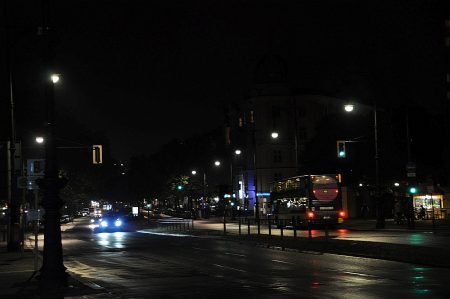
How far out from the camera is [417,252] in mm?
25109

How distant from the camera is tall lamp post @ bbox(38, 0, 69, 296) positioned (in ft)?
52.5

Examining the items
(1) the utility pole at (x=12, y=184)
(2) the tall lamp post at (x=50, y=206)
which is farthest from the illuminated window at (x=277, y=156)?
(2) the tall lamp post at (x=50, y=206)

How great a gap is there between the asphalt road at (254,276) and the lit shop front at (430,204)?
120 feet

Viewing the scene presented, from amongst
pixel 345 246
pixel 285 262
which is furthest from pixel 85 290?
pixel 345 246

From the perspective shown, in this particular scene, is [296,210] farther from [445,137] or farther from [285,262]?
[445,137]

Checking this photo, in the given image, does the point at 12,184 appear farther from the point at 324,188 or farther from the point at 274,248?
the point at 324,188

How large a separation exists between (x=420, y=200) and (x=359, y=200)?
13534 millimetres

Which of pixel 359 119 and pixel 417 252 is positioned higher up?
pixel 359 119

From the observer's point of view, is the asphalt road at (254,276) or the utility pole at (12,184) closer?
the asphalt road at (254,276)

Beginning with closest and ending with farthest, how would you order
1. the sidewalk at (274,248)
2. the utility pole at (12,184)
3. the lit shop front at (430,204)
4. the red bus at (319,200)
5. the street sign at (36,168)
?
the sidewalk at (274,248), the street sign at (36,168), the utility pole at (12,184), the red bus at (319,200), the lit shop front at (430,204)

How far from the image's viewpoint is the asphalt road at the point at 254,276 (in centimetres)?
1545

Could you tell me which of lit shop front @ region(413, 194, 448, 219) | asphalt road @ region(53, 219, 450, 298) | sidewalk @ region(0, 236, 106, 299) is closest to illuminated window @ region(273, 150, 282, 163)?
lit shop front @ region(413, 194, 448, 219)

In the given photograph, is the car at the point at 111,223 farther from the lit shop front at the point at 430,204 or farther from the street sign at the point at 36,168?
the street sign at the point at 36,168

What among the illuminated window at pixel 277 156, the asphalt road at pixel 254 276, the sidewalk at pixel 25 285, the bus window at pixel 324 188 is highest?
the illuminated window at pixel 277 156
